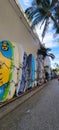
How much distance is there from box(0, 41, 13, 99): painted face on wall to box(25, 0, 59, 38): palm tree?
17.6 m

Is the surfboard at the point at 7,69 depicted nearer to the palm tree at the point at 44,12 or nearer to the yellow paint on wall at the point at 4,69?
the yellow paint on wall at the point at 4,69

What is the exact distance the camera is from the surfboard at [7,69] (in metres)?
8.27

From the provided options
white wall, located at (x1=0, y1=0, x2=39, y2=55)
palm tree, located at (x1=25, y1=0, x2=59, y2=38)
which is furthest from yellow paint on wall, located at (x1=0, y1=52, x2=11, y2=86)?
palm tree, located at (x1=25, y1=0, x2=59, y2=38)

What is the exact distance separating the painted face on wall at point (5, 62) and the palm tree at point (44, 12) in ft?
57.8

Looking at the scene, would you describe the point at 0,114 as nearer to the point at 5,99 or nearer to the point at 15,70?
the point at 5,99

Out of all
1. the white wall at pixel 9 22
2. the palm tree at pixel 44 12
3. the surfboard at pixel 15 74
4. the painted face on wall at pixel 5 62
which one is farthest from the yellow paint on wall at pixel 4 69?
the palm tree at pixel 44 12

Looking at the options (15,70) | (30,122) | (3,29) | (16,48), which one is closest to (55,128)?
(30,122)

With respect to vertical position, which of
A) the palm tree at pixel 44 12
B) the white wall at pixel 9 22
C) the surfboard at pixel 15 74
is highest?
the palm tree at pixel 44 12

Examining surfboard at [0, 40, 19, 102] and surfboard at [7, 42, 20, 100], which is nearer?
surfboard at [0, 40, 19, 102]

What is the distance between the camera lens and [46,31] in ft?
90.7

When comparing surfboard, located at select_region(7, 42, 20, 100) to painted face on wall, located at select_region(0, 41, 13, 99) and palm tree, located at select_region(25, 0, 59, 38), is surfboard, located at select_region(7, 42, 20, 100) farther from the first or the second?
palm tree, located at select_region(25, 0, 59, 38)

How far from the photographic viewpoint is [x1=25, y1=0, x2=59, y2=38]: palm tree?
1059 inches

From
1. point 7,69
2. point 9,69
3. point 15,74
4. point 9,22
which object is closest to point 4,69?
point 7,69

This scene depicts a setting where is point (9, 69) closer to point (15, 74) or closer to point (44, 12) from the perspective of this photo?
point (15, 74)
